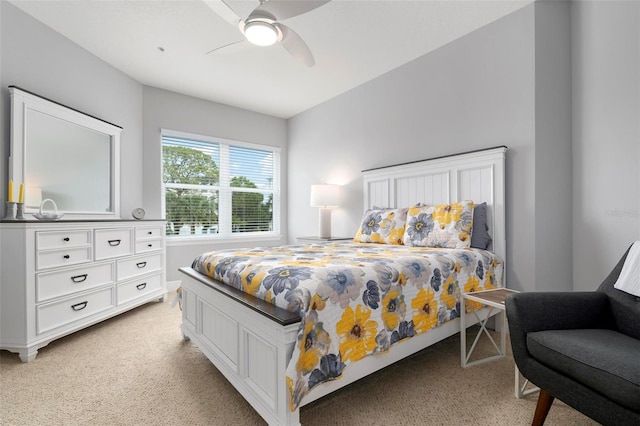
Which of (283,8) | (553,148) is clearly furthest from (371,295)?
(553,148)

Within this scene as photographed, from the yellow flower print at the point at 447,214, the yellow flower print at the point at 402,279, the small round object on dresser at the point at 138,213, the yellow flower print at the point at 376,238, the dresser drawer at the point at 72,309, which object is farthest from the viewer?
the small round object on dresser at the point at 138,213

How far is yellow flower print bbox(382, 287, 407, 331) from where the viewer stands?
173 cm

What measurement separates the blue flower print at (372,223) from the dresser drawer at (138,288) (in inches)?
95.5

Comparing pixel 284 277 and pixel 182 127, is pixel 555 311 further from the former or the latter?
pixel 182 127

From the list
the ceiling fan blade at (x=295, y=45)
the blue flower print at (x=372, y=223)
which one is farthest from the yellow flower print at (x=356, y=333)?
the ceiling fan blade at (x=295, y=45)

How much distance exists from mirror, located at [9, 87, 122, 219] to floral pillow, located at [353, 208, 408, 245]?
2.85 m

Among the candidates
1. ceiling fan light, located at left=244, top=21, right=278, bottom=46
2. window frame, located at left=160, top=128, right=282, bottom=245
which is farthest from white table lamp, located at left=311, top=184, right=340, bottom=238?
ceiling fan light, located at left=244, top=21, right=278, bottom=46

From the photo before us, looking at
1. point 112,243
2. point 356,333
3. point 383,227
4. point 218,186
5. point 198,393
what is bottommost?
point 198,393

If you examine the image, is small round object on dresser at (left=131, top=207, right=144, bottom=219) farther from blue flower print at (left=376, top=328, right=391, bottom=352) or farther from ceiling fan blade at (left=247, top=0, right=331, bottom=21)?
blue flower print at (left=376, top=328, right=391, bottom=352)

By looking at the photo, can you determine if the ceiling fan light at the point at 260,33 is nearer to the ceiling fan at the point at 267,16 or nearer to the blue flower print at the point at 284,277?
the ceiling fan at the point at 267,16

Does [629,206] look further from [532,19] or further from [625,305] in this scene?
[532,19]

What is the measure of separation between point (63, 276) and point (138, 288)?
0.86 meters

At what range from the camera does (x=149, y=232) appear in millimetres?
3494

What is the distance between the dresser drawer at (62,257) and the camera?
235cm
